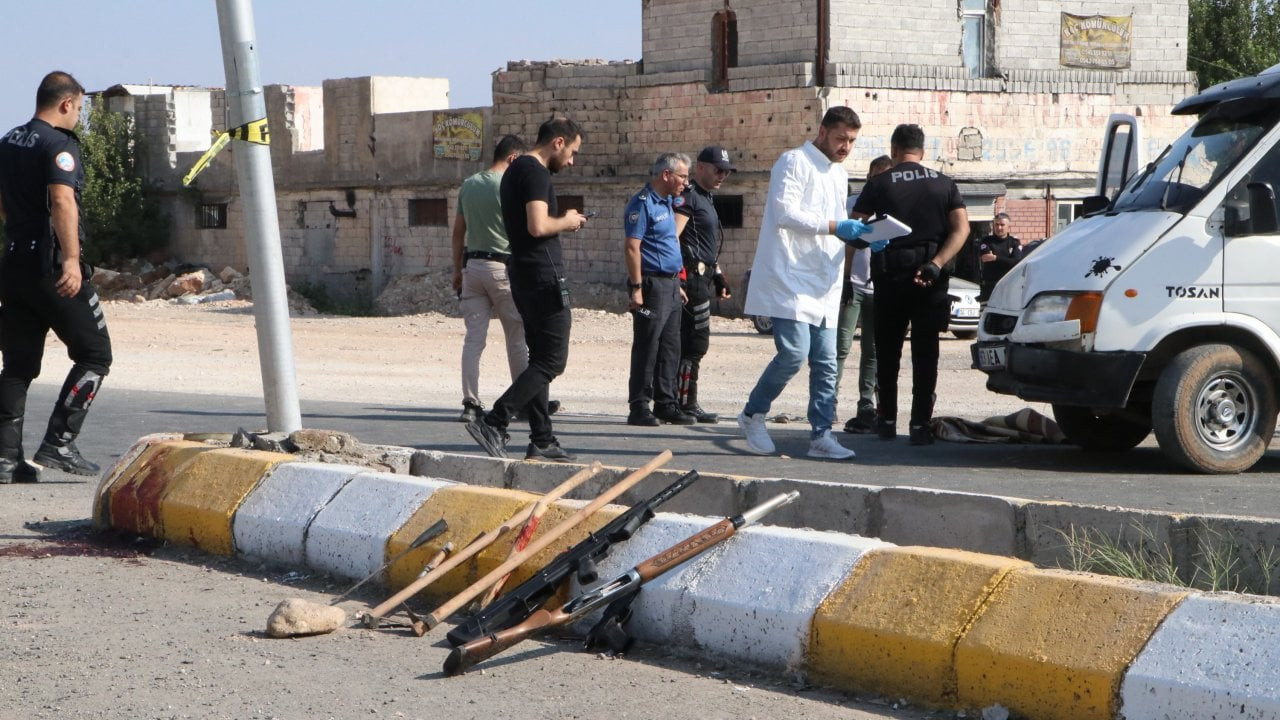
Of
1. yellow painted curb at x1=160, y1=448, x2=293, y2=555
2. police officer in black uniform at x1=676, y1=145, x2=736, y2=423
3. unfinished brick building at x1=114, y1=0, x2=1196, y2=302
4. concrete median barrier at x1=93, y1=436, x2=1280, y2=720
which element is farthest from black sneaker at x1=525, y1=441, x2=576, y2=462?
unfinished brick building at x1=114, y1=0, x2=1196, y2=302

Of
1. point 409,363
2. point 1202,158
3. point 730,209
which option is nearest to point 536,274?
point 1202,158

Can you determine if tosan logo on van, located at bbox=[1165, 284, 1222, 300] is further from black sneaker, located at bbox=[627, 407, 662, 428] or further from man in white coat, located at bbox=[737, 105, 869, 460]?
black sneaker, located at bbox=[627, 407, 662, 428]

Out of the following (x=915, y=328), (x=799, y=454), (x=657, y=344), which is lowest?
(x=799, y=454)

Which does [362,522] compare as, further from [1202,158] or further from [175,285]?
[175,285]

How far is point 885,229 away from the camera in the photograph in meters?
7.88

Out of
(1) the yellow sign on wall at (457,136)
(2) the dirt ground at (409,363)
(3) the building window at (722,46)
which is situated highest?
(3) the building window at (722,46)

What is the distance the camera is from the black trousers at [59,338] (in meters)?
7.43

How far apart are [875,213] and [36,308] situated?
4674mm

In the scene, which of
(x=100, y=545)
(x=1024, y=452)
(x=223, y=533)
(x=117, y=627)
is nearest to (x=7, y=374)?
(x=100, y=545)

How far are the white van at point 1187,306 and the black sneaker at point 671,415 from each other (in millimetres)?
2790

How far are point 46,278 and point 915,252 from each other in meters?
4.72

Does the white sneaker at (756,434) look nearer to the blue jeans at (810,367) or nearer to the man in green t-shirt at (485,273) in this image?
the blue jeans at (810,367)

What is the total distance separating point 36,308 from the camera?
744cm

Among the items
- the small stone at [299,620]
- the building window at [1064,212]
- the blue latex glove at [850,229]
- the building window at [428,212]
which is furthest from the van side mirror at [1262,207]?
the building window at [428,212]
